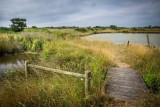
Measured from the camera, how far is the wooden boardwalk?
6188mm

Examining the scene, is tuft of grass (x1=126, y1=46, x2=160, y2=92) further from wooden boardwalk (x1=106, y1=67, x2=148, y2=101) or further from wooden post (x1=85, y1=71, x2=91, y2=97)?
wooden post (x1=85, y1=71, x2=91, y2=97)

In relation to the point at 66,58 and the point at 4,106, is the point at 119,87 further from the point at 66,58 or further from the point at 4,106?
the point at 66,58

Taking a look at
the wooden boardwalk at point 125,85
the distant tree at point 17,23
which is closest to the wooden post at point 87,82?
the wooden boardwalk at point 125,85

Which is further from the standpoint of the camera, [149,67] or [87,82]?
[149,67]

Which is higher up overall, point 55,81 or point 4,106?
point 55,81

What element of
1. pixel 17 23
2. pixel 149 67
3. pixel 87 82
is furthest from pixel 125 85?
pixel 17 23

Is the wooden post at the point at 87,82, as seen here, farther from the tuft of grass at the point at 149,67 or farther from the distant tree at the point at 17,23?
the distant tree at the point at 17,23

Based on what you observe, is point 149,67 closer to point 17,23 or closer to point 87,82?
point 87,82

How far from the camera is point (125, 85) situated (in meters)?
7.09

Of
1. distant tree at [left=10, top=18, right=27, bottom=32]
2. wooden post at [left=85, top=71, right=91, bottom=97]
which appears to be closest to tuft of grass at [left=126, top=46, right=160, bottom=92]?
wooden post at [left=85, top=71, right=91, bottom=97]

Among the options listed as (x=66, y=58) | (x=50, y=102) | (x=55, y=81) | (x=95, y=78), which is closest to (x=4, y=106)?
(x=50, y=102)

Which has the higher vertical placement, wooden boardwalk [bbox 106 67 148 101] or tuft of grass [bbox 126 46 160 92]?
tuft of grass [bbox 126 46 160 92]

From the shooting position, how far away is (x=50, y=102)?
5.40m

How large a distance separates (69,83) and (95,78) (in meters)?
1.77
